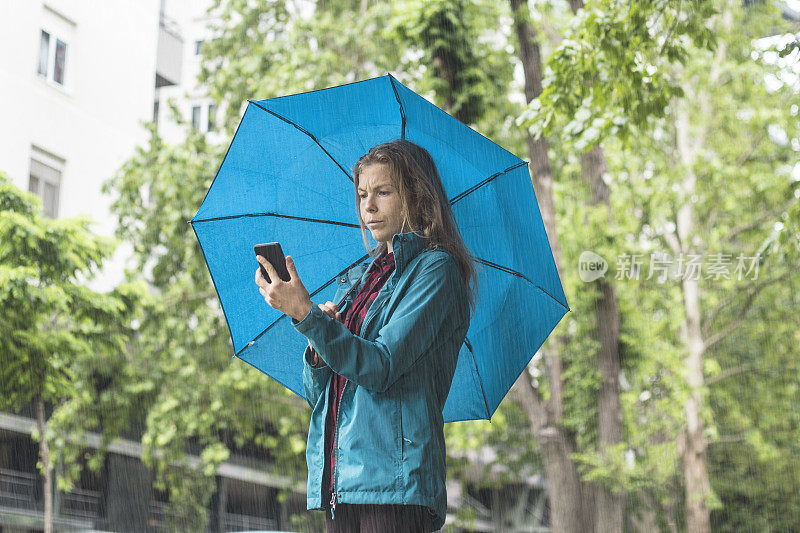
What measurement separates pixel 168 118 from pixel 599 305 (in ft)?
25.5

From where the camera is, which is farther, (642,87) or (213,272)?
(642,87)

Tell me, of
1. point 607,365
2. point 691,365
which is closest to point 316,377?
point 607,365

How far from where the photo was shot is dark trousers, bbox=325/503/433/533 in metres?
2.24

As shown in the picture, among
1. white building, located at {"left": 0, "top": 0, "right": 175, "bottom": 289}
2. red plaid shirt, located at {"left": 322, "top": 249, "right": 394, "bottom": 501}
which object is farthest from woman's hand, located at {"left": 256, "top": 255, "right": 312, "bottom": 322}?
white building, located at {"left": 0, "top": 0, "right": 175, "bottom": 289}

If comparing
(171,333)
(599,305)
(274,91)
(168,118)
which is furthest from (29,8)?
(599,305)

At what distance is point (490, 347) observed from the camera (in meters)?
3.41

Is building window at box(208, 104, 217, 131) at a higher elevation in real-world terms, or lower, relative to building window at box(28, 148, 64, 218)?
higher

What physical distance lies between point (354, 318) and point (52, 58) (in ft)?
49.6

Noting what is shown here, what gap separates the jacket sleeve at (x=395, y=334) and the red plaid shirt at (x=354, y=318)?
0.57ft

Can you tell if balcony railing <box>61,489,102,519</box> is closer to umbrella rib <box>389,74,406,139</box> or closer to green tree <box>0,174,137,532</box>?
green tree <box>0,174,137,532</box>

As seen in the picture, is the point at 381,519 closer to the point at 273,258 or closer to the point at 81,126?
the point at 273,258

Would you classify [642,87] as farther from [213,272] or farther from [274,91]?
[274,91]

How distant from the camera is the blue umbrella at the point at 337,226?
332 centimetres

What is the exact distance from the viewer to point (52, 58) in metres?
15.8
